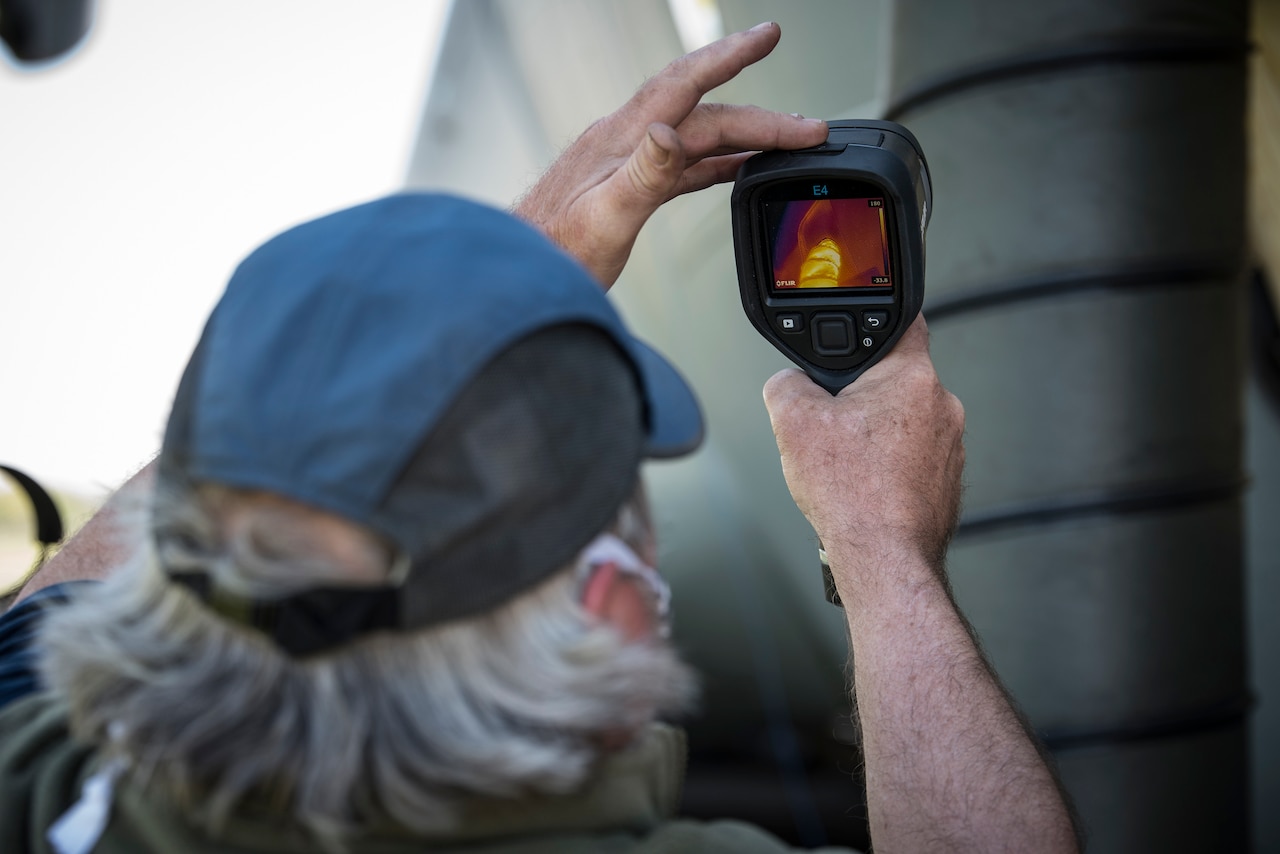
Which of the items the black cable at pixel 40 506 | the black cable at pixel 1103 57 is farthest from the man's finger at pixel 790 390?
the black cable at pixel 40 506

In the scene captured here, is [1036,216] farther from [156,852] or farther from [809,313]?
[156,852]

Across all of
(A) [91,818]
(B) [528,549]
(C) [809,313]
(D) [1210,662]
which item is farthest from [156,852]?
(D) [1210,662]

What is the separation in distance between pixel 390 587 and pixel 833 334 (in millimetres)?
660

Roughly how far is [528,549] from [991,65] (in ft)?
5.29

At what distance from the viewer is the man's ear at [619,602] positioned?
82 centimetres

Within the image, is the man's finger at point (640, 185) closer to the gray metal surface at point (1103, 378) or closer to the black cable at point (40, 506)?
the gray metal surface at point (1103, 378)

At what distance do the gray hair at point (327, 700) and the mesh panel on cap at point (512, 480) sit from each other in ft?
0.10

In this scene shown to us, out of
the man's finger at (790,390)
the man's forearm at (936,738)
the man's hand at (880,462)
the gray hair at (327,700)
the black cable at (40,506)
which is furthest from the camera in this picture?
the black cable at (40,506)

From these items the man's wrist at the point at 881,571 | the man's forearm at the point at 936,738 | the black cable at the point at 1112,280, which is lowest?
the black cable at the point at 1112,280

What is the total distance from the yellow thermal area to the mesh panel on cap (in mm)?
485

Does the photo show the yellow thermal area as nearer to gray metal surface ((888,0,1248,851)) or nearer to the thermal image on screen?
Result: the thermal image on screen

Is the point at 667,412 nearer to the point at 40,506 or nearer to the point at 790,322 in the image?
the point at 790,322

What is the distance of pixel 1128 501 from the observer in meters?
1.95

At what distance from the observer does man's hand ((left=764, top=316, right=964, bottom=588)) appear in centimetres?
106
